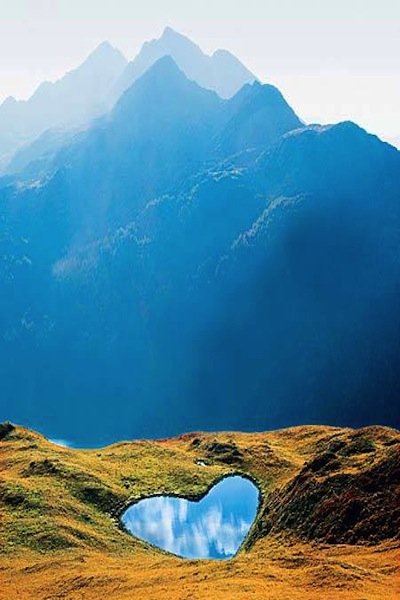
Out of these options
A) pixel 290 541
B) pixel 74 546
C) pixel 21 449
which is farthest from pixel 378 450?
pixel 21 449

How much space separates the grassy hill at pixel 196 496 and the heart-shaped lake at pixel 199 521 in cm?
176

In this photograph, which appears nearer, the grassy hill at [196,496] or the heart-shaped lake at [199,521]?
the grassy hill at [196,496]

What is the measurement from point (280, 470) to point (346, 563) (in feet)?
144

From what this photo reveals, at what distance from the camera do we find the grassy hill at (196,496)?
43906mm

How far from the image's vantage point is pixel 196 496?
78.8 metres

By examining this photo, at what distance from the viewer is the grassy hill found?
43.9 meters

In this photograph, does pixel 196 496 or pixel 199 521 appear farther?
pixel 196 496

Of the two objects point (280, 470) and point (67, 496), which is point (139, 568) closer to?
point (67, 496)

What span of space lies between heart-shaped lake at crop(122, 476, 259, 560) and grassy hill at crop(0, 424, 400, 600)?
5.78 feet

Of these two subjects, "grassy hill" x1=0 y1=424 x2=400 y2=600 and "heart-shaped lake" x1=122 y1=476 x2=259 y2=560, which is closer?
"grassy hill" x1=0 y1=424 x2=400 y2=600

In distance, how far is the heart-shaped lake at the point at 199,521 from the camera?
66.8 meters

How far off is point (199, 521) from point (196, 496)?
634 centimetres

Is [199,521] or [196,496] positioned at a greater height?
[196,496]

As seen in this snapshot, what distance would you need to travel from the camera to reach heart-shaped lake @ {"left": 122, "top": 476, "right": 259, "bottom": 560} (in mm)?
66812
